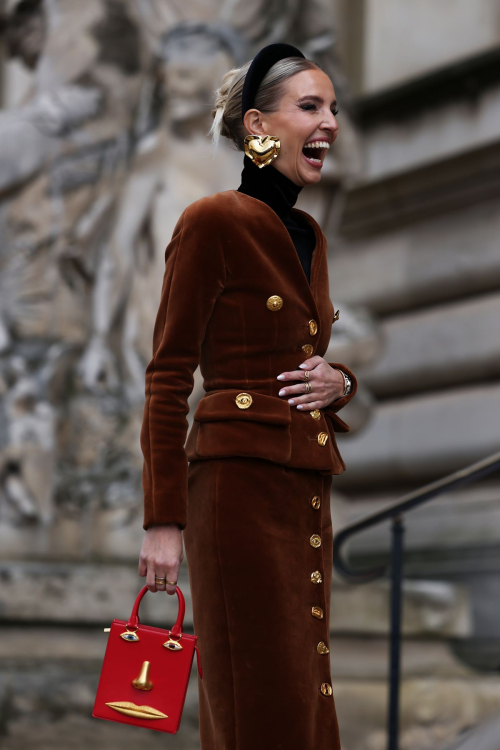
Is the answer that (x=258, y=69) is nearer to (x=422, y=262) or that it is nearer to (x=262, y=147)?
(x=262, y=147)

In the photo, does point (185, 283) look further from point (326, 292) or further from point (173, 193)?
point (173, 193)

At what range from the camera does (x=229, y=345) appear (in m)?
2.17

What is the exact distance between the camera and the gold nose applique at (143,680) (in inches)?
80.3

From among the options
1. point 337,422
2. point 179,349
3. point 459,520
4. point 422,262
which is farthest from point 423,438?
point 179,349

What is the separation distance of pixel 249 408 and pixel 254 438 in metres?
0.06

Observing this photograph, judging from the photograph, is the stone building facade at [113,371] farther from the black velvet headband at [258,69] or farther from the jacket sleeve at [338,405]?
the black velvet headband at [258,69]

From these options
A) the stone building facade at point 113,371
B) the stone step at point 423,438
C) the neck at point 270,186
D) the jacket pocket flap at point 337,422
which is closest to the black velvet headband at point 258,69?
the neck at point 270,186

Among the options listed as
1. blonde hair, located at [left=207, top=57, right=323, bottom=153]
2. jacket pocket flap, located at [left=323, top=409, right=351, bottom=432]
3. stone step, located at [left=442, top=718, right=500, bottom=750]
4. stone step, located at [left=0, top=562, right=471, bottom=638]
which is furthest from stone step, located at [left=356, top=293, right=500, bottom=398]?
blonde hair, located at [left=207, top=57, right=323, bottom=153]

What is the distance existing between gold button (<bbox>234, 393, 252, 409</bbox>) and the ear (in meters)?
0.50

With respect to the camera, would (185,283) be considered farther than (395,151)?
No

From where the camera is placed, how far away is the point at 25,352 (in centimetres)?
511

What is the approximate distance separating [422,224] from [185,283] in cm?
577

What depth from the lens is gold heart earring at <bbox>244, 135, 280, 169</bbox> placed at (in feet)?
7.15

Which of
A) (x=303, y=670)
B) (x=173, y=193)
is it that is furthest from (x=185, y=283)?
(x=173, y=193)
